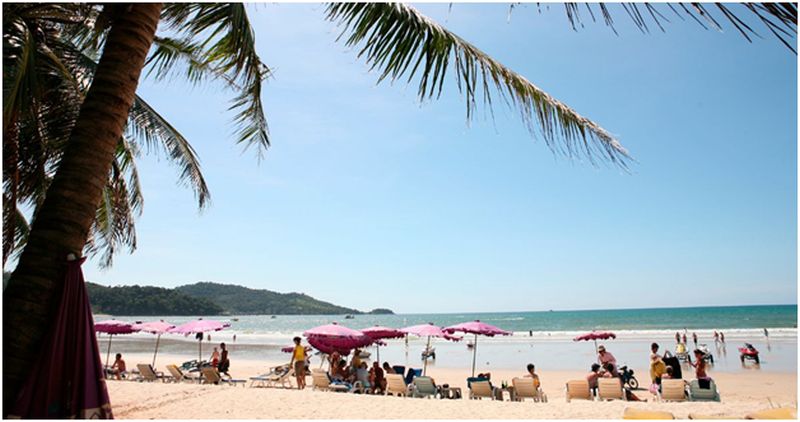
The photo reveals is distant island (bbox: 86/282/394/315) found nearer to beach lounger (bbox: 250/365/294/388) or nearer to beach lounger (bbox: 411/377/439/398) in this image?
beach lounger (bbox: 250/365/294/388)

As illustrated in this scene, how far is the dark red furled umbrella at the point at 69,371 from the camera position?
3383 millimetres

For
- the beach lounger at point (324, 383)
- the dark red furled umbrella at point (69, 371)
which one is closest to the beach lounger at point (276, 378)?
the beach lounger at point (324, 383)

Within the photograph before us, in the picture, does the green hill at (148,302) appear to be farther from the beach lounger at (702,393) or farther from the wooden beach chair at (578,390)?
the beach lounger at (702,393)

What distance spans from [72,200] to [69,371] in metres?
1.14

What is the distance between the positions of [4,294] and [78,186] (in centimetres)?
79

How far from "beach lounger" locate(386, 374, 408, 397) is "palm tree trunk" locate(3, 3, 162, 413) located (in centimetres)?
833

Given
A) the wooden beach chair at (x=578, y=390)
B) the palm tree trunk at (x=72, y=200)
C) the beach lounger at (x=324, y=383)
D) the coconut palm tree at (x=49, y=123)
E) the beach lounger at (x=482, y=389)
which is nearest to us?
the palm tree trunk at (x=72, y=200)

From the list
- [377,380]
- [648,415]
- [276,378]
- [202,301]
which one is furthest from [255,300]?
[648,415]

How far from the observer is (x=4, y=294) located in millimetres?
3385

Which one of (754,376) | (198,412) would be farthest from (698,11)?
(754,376)

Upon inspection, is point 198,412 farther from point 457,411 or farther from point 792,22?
point 792,22

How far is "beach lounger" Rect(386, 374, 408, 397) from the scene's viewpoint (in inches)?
442

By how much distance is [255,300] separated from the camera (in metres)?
143

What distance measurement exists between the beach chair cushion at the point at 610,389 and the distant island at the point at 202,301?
74456 mm
